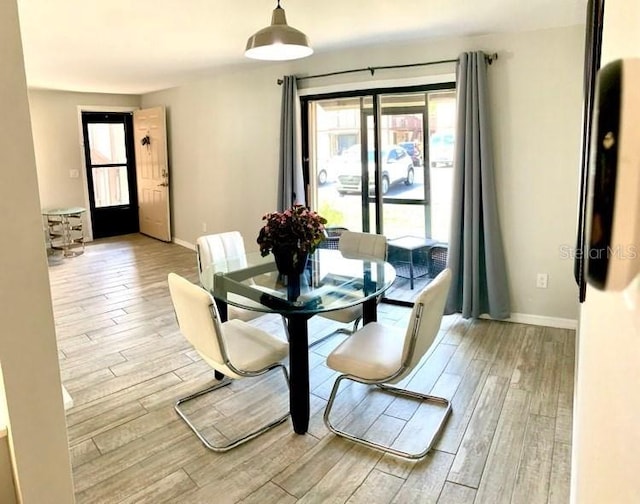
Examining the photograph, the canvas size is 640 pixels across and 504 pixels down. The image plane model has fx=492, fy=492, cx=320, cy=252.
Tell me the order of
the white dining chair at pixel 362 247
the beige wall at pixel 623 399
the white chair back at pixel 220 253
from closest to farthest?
the beige wall at pixel 623 399 < the white chair back at pixel 220 253 < the white dining chair at pixel 362 247

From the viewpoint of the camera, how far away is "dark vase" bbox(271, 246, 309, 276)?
291cm


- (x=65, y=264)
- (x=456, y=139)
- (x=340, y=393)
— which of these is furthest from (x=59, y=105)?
(x=340, y=393)

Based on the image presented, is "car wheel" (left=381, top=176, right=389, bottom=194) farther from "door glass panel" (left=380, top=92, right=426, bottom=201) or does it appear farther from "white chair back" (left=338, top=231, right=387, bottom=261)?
"white chair back" (left=338, top=231, right=387, bottom=261)

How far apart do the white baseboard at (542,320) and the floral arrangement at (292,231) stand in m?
2.04

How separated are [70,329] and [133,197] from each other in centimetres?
476

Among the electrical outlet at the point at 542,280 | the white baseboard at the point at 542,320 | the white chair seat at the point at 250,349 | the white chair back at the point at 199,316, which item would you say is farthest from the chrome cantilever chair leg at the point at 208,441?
the electrical outlet at the point at 542,280

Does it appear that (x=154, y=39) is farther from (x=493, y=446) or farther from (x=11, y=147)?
(x=493, y=446)

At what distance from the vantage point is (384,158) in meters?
4.65

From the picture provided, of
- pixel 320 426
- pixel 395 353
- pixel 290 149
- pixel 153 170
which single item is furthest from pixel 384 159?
pixel 153 170

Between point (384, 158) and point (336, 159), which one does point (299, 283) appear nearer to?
point (384, 158)

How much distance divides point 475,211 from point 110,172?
6453mm

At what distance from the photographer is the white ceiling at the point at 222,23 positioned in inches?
120

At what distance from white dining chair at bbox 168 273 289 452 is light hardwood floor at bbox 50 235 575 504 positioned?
3.3 inches

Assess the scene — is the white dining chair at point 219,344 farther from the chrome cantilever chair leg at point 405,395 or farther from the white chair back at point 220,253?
the white chair back at point 220,253
